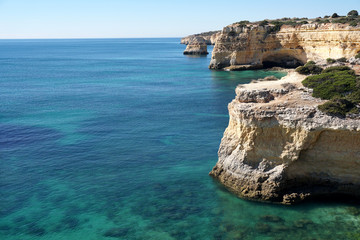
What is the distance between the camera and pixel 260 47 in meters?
83.2

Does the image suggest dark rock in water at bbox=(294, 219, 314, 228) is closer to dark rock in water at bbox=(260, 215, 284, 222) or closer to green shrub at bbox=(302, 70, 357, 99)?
dark rock in water at bbox=(260, 215, 284, 222)

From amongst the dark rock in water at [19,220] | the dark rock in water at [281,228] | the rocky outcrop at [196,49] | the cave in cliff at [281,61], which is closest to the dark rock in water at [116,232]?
the dark rock in water at [19,220]

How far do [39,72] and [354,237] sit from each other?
83.9m

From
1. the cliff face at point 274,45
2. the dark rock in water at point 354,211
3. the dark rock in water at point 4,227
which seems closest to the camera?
the dark rock in water at point 4,227

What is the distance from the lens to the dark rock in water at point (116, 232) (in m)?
19.2

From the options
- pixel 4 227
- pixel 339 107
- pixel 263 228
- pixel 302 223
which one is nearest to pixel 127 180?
pixel 4 227

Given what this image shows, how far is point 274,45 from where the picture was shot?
81562mm

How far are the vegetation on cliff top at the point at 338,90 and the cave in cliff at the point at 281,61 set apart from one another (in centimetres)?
5367

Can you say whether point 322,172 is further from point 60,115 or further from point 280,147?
point 60,115

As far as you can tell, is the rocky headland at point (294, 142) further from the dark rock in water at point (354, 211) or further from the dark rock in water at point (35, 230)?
the dark rock in water at point (35, 230)

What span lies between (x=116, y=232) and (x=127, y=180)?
22.2 ft

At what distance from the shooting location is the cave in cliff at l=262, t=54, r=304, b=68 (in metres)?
79.9

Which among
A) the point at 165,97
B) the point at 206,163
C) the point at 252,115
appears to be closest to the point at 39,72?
the point at 165,97

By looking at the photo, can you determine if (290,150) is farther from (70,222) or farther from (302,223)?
(70,222)
